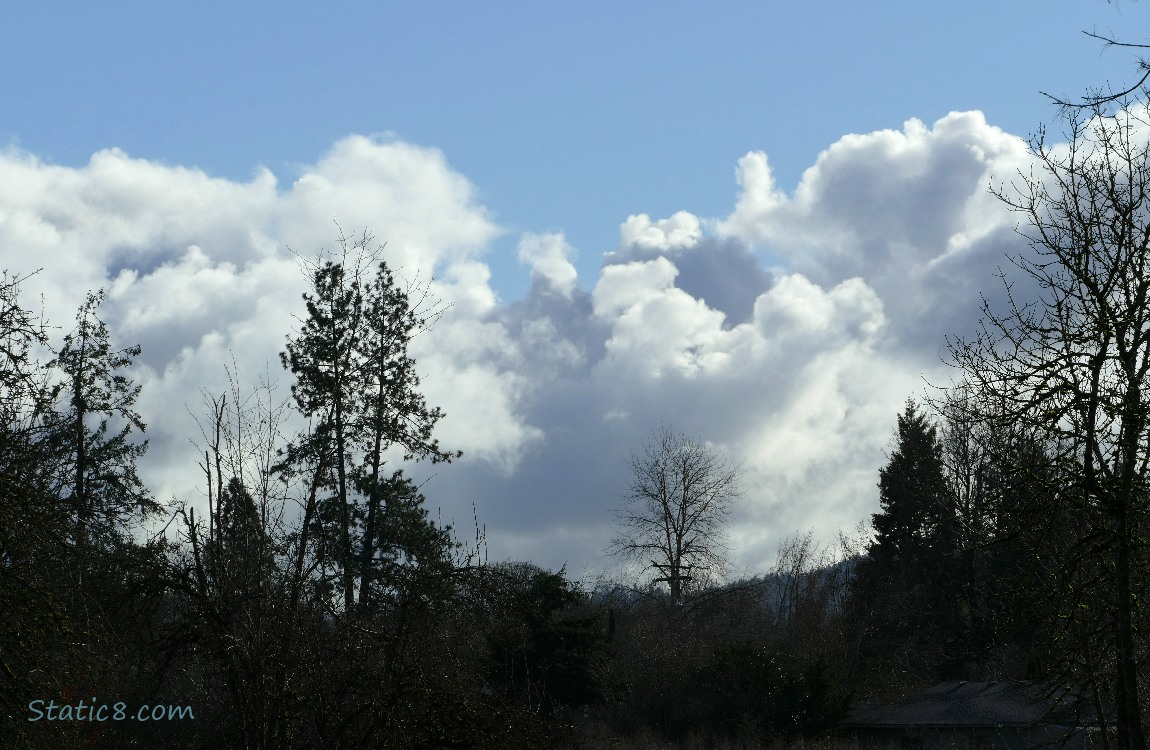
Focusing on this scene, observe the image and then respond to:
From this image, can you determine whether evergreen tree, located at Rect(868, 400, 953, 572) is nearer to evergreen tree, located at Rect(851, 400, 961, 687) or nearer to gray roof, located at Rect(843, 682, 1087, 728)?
evergreen tree, located at Rect(851, 400, 961, 687)

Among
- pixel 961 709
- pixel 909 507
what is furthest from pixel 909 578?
pixel 961 709

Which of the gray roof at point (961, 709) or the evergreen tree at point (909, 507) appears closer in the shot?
the gray roof at point (961, 709)

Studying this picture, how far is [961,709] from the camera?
3841 cm

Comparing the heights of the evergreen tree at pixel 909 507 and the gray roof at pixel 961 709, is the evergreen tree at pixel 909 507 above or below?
above

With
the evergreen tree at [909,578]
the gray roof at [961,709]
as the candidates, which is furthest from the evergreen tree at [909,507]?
the gray roof at [961,709]

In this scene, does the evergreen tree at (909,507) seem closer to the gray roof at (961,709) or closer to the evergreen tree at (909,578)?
the evergreen tree at (909,578)

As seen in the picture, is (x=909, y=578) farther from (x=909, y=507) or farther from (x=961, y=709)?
(x=961, y=709)

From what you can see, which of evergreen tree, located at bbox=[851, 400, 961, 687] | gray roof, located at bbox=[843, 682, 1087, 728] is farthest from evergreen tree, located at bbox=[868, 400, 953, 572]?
gray roof, located at bbox=[843, 682, 1087, 728]

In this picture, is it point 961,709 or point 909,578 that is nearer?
point 961,709

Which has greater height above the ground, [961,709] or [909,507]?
[909,507]

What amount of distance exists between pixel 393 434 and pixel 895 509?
27250 millimetres

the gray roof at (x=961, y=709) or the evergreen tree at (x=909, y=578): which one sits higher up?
the evergreen tree at (x=909, y=578)

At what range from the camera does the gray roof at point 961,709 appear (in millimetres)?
36531

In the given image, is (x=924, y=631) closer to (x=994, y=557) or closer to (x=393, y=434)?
(x=994, y=557)
